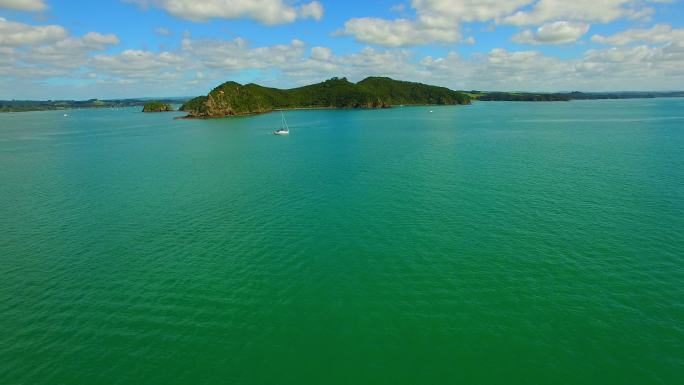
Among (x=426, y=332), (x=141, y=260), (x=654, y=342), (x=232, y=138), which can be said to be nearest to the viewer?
(x=654, y=342)

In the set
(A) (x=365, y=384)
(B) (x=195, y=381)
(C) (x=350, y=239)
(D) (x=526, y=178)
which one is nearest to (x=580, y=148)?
(D) (x=526, y=178)

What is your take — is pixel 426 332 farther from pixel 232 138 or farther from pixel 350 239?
pixel 232 138

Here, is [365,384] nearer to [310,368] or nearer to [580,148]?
[310,368]

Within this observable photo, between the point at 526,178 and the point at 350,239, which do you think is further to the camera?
the point at 526,178

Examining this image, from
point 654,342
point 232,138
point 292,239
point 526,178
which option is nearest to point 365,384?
point 654,342

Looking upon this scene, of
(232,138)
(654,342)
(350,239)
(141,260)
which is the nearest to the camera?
(654,342)

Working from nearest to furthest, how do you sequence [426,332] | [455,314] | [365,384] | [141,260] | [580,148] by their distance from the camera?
[365,384] → [426,332] → [455,314] → [141,260] → [580,148]
